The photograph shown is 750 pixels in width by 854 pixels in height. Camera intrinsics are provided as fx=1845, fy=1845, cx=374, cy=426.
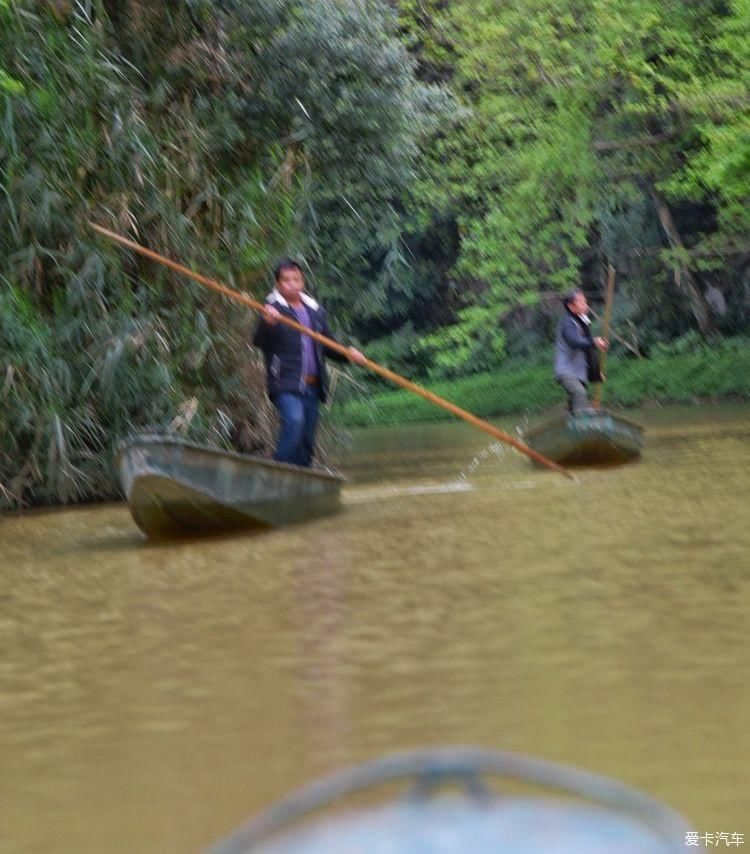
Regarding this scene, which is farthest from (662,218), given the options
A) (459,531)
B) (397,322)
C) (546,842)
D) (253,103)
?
(546,842)

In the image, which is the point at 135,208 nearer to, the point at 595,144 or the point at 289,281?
the point at 289,281

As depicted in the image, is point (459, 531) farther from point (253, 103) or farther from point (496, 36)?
point (496, 36)

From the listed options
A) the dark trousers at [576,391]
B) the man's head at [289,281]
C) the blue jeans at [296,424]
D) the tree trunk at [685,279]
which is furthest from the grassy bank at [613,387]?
the man's head at [289,281]

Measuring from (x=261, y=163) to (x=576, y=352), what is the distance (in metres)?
3.78

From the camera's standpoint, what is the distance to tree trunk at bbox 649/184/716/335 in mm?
36875

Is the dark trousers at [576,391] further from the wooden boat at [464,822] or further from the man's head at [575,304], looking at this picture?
the wooden boat at [464,822]

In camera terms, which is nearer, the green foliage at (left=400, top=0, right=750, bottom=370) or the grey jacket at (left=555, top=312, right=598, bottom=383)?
the grey jacket at (left=555, top=312, right=598, bottom=383)

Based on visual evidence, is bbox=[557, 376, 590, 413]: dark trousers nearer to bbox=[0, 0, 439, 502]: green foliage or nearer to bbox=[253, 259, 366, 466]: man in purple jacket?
bbox=[0, 0, 439, 502]: green foliage

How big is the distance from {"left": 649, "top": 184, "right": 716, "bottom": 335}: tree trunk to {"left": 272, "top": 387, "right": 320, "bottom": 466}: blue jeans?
74.8 feet

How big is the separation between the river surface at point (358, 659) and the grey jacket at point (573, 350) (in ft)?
Result: 19.5

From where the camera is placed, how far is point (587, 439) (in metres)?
17.5

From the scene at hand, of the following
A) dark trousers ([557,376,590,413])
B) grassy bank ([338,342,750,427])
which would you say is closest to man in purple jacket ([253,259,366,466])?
dark trousers ([557,376,590,413])

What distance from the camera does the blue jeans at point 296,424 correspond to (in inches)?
558

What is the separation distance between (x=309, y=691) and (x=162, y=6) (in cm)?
1179
